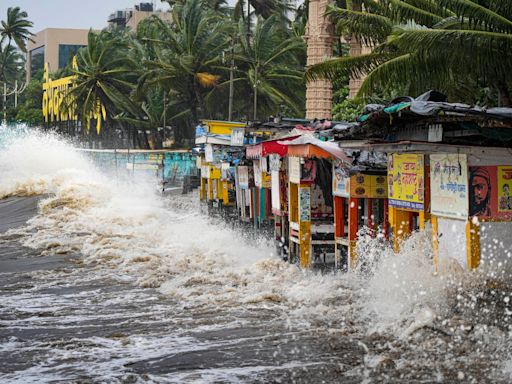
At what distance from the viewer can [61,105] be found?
2835 inches

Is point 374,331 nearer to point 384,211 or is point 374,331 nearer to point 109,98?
point 384,211

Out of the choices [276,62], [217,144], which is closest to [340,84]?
[276,62]

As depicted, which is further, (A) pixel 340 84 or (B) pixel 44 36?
(B) pixel 44 36

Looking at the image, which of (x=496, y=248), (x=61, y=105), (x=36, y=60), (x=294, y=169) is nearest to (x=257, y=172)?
(x=294, y=169)

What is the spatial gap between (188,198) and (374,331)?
82.2ft

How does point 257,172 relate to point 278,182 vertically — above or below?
above

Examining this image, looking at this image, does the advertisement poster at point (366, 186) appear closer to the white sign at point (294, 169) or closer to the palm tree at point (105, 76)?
the white sign at point (294, 169)

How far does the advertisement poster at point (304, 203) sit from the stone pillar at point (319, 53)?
20515 mm

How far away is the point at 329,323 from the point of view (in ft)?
36.1

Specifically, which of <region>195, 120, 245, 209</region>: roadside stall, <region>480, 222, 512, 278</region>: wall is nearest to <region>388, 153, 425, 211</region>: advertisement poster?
<region>480, 222, 512, 278</region>: wall

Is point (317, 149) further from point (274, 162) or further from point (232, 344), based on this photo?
point (232, 344)

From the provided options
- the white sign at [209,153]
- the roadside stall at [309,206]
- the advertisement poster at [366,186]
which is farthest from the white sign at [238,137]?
the advertisement poster at [366,186]

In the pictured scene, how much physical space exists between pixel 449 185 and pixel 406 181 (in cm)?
107

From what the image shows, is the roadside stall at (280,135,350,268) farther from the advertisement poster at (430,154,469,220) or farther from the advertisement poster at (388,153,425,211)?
the advertisement poster at (430,154,469,220)
